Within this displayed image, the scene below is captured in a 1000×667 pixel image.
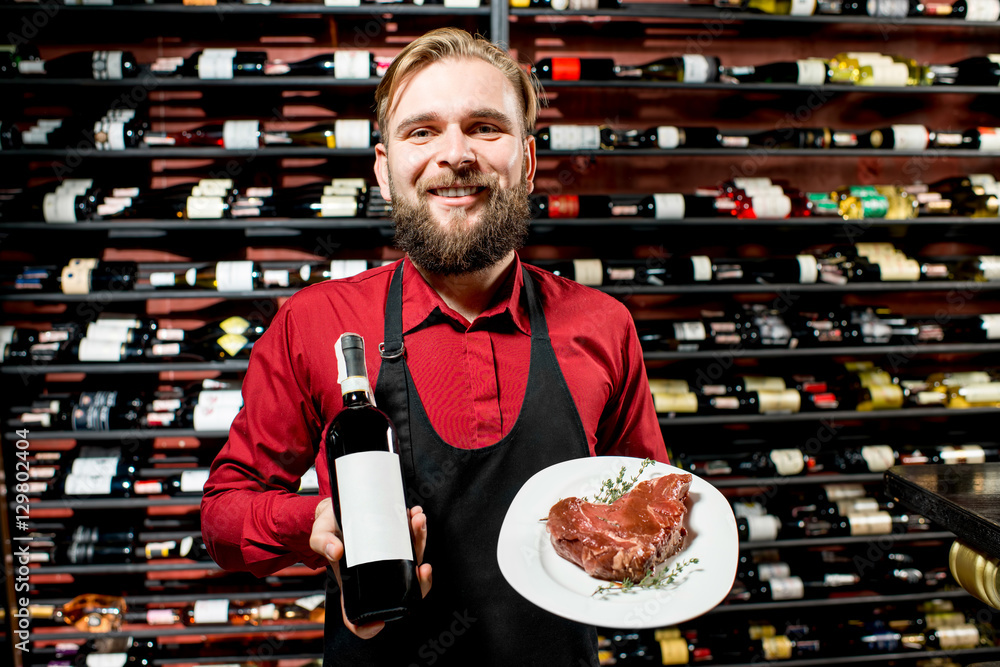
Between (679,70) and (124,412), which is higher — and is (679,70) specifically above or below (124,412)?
above

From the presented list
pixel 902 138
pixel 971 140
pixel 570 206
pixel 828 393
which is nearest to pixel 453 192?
pixel 570 206

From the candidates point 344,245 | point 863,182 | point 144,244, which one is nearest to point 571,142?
point 344,245

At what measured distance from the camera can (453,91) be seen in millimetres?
1194

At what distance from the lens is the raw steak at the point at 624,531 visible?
97 centimetres

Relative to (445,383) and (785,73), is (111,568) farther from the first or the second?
(785,73)

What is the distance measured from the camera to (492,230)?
3.97 ft

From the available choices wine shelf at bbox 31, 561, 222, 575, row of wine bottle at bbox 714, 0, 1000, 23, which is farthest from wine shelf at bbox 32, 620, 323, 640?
row of wine bottle at bbox 714, 0, 1000, 23

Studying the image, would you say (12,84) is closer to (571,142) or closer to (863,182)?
(571,142)

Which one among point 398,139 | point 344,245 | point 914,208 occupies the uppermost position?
point 398,139

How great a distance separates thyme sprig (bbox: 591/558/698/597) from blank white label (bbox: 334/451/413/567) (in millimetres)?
332

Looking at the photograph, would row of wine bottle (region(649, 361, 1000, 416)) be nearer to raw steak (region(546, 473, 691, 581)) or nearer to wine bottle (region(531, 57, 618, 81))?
wine bottle (region(531, 57, 618, 81))

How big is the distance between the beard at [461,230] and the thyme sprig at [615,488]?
0.52 metres

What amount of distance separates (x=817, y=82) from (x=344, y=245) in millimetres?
2501

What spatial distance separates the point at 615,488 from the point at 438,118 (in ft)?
2.74
